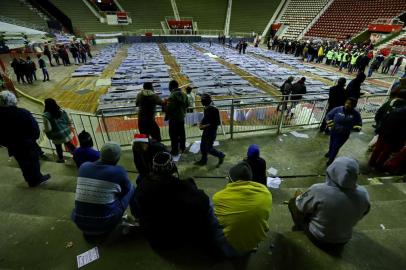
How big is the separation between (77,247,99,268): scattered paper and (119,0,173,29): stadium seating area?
35208mm

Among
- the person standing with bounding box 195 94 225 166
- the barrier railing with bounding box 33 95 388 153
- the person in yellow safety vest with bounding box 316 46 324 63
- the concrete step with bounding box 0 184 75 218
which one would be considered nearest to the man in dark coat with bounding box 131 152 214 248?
the concrete step with bounding box 0 184 75 218

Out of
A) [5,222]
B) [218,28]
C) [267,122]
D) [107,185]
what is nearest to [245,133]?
[267,122]

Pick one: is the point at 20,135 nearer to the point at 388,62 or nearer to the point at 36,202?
the point at 36,202

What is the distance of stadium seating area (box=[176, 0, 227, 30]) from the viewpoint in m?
33.9

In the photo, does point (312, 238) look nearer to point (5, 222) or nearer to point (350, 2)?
point (5, 222)

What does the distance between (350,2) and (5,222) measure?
38487 mm

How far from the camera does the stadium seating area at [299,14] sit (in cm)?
3032

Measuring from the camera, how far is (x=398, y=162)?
13.3ft

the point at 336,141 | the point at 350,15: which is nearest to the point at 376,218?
the point at 336,141

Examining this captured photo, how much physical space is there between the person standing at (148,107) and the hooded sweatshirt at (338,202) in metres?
3.15

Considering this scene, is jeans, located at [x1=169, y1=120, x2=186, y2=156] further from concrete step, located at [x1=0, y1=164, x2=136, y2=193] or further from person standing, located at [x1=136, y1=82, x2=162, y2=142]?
concrete step, located at [x1=0, y1=164, x2=136, y2=193]

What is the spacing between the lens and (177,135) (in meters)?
4.64

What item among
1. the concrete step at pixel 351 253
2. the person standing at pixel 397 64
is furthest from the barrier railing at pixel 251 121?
the person standing at pixel 397 64

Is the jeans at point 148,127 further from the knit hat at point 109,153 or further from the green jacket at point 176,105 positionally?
the knit hat at point 109,153
